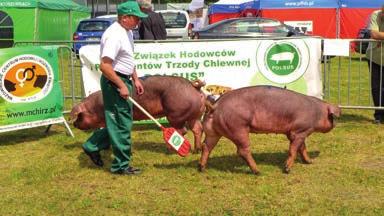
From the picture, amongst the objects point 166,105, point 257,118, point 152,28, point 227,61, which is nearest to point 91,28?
point 152,28

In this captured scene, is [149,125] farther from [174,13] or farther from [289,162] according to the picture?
[174,13]

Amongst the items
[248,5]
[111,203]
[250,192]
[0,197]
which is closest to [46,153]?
[0,197]

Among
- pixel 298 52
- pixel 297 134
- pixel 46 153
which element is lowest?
pixel 46 153

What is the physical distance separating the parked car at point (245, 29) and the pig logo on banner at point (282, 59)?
1042 cm

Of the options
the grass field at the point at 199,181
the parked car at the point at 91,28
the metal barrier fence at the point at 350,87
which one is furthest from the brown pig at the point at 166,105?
the parked car at the point at 91,28

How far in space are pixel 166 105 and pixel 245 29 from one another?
1279 cm

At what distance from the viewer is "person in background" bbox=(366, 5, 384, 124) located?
29.1 feet

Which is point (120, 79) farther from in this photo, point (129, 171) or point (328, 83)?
point (328, 83)

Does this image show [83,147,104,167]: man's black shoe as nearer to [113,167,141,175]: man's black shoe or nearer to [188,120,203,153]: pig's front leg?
[113,167,141,175]: man's black shoe

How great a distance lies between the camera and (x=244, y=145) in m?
6.23

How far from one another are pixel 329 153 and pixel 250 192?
1.96 meters

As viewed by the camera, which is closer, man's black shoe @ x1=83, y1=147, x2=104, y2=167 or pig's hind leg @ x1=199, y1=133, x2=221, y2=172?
pig's hind leg @ x1=199, y1=133, x2=221, y2=172

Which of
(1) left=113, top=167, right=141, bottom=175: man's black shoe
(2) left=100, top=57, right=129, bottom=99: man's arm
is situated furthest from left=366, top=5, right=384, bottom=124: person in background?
(2) left=100, top=57, right=129, bottom=99: man's arm

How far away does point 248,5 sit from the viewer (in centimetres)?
2617
